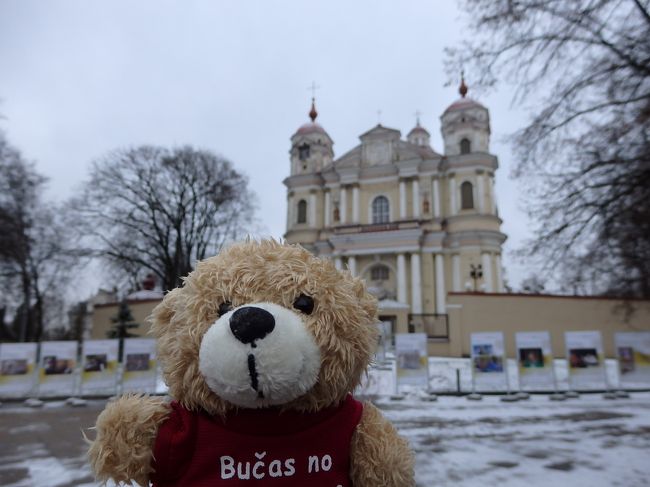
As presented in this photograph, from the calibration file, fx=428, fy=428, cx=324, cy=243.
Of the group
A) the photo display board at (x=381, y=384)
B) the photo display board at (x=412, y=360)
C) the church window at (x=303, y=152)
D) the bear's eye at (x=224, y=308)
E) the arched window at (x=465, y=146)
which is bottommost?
the photo display board at (x=381, y=384)

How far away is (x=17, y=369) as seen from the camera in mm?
10469

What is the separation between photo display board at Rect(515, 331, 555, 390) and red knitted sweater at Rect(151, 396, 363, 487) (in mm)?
10217

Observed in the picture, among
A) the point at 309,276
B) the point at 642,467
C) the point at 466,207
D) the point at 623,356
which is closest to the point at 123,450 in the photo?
the point at 309,276

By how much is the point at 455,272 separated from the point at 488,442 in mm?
23682

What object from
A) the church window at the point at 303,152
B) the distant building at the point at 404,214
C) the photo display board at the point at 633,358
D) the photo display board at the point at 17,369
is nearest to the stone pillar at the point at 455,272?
the distant building at the point at 404,214

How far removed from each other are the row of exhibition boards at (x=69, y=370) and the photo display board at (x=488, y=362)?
25.9 ft

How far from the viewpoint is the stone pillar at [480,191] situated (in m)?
29.4

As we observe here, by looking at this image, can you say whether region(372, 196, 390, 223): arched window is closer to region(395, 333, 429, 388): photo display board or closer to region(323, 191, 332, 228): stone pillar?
region(323, 191, 332, 228): stone pillar

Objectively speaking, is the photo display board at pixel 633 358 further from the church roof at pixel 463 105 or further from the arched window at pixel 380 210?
the church roof at pixel 463 105

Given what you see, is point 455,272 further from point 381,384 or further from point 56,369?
point 56,369

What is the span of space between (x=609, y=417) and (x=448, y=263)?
2181cm

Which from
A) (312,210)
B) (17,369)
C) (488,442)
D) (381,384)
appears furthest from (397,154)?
(488,442)

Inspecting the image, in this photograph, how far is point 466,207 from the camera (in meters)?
29.9

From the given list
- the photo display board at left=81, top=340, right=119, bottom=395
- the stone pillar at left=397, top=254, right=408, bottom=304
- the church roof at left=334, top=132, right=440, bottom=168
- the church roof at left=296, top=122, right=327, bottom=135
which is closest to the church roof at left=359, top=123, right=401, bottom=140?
the church roof at left=334, top=132, right=440, bottom=168
